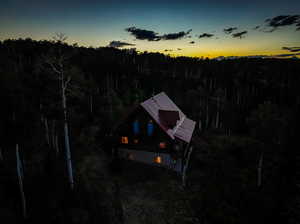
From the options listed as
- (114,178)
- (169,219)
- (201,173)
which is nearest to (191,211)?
(169,219)

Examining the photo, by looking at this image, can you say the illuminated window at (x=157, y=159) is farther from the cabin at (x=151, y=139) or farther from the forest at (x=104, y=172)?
the forest at (x=104, y=172)

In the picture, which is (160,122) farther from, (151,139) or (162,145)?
(162,145)

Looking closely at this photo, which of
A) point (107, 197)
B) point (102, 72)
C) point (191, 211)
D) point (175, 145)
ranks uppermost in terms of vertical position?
point (102, 72)

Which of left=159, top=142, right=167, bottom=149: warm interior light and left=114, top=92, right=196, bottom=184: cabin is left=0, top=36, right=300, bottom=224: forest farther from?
left=159, top=142, right=167, bottom=149: warm interior light

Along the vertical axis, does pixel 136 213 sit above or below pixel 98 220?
below

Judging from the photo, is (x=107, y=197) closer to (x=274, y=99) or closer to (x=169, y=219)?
(x=169, y=219)

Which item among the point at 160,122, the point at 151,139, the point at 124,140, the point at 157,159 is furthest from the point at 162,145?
the point at 124,140

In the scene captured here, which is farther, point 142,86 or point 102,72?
point 142,86

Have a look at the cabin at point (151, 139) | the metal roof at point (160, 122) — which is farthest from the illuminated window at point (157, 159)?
the metal roof at point (160, 122)
